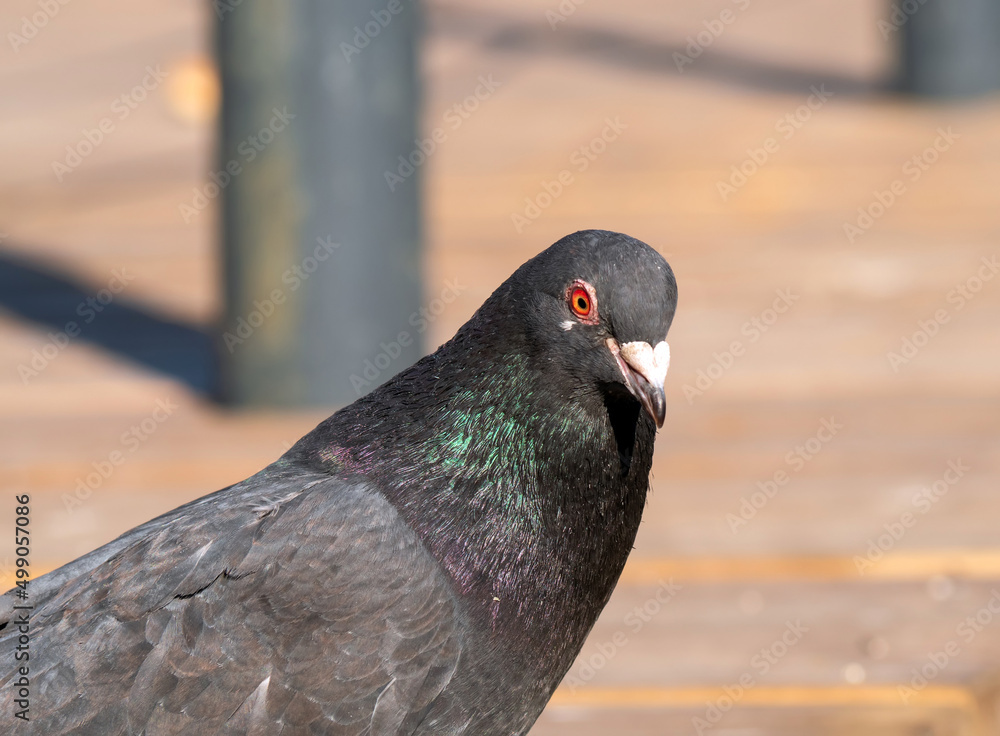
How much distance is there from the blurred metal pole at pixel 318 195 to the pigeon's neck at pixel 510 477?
109 inches

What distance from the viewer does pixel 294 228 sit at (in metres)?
5.54

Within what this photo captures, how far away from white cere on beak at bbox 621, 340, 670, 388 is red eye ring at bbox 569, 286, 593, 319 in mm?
101

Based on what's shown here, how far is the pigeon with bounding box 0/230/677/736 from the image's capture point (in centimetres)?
259

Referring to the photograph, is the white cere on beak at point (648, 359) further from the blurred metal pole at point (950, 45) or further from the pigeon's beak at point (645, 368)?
the blurred metal pole at point (950, 45)

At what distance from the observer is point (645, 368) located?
2.58 m

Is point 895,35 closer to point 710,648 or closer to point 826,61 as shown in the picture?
point 826,61

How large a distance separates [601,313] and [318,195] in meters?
3.08

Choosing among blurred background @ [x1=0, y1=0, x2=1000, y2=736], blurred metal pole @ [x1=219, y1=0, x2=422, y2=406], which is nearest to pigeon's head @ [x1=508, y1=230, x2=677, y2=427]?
blurred background @ [x1=0, y1=0, x2=1000, y2=736]

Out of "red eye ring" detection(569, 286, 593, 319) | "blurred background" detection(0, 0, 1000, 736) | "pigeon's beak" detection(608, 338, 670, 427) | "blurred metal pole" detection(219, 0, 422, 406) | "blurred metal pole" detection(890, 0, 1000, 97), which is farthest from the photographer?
"blurred metal pole" detection(890, 0, 1000, 97)

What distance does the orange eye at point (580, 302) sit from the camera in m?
2.65

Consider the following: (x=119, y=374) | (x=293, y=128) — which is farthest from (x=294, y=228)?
(x=119, y=374)

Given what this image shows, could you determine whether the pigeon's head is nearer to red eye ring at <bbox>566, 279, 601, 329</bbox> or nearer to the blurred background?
red eye ring at <bbox>566, 279, 601, 329</bbox>

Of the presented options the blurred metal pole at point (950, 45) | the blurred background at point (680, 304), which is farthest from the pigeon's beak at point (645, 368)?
the blurred metal pole at point (950, 45)

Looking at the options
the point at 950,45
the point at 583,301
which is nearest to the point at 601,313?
the point at 583,301
